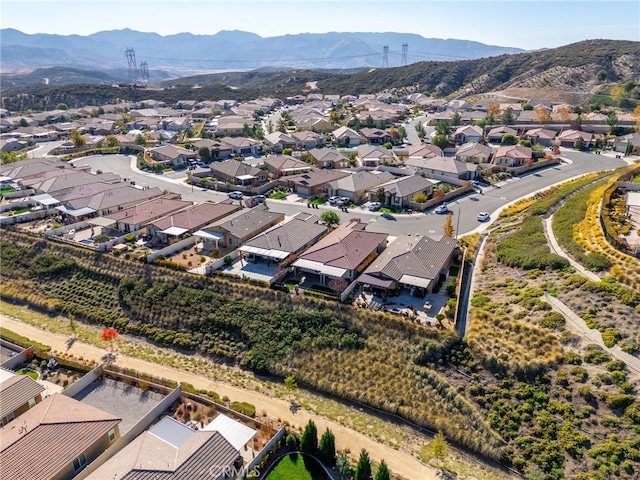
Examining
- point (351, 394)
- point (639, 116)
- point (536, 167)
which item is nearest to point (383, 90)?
point (639, 116)

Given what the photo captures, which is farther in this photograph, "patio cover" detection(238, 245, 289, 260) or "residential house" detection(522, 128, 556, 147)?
"residential house" detection(522, 128, 556, 147)

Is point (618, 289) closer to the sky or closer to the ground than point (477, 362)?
closer to the sky

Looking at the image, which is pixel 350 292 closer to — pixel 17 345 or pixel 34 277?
pixel 17 345

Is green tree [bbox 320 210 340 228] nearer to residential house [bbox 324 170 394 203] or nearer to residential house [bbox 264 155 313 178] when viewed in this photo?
residential house [bbox 324 170 394 203]

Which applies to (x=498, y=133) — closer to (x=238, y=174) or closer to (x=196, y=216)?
(x=238, y=174)

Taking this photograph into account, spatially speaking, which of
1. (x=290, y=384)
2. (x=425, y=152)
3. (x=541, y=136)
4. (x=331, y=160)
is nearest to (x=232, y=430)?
(x=290, y=384)

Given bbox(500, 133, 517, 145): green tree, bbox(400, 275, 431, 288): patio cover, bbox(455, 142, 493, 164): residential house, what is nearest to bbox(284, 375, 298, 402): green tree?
bbox(400, 275, 431, 288): patio cover

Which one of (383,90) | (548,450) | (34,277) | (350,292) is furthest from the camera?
(383,90)
